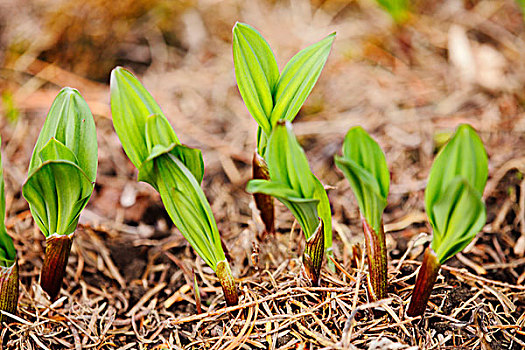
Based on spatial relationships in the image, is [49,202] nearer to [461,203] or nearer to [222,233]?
[222,233]

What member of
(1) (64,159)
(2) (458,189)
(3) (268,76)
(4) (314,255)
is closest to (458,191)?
(2) (458,189)

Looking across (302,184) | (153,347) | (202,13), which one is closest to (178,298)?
(153,347)

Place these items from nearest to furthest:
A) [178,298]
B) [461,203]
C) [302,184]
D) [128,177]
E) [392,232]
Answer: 1. [461,203]
2. [302,184]
3. [178,298]
4. [392,232]
5. [128,177]

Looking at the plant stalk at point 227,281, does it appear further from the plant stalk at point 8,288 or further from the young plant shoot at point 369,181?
the plant stalk at point 8,288

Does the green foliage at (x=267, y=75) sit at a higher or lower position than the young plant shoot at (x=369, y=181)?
higher

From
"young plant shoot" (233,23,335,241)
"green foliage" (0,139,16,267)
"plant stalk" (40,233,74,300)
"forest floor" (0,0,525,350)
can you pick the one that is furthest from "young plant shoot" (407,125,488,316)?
"green foliage" (0,139,16,267)

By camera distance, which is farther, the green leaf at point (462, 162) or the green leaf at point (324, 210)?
the green leaf at point (324, 210)

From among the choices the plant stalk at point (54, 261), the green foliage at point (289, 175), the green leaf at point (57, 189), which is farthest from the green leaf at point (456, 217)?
the plant stalk at point (54, 261)
